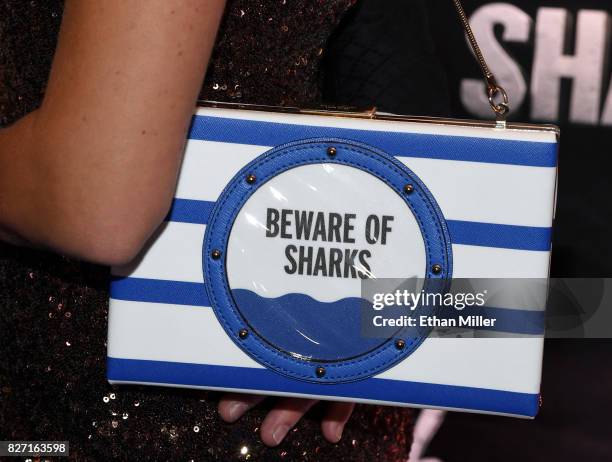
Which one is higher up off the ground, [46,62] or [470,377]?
[46,62]

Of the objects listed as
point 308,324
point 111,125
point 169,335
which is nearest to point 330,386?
point 308,324

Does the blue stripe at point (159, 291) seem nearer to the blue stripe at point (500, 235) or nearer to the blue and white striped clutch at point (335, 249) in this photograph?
the blue and white striped clutch at point (335, 249)

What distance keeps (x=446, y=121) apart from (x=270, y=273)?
23 centimetres

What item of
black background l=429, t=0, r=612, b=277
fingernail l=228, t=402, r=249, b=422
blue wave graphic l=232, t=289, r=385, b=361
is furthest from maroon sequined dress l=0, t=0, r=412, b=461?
black background l=429, t=0, r=612, b=277

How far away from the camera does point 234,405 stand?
0.94 meters

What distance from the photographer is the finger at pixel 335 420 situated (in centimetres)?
97

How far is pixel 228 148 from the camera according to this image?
2.83 ft

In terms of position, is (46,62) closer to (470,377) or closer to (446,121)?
(446,121)

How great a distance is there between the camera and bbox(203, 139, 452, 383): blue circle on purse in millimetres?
847

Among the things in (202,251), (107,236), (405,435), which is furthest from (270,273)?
(405,435)

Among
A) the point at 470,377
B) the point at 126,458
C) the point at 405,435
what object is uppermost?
the point at 470,377

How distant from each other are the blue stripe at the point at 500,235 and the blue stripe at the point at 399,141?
0.06m

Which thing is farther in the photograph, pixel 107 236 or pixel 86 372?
pixel 86 372

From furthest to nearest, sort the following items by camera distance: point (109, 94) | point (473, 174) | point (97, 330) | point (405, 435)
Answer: point (405, 435)
point (97, 330)
point (473, 174)
point (109, 94)
